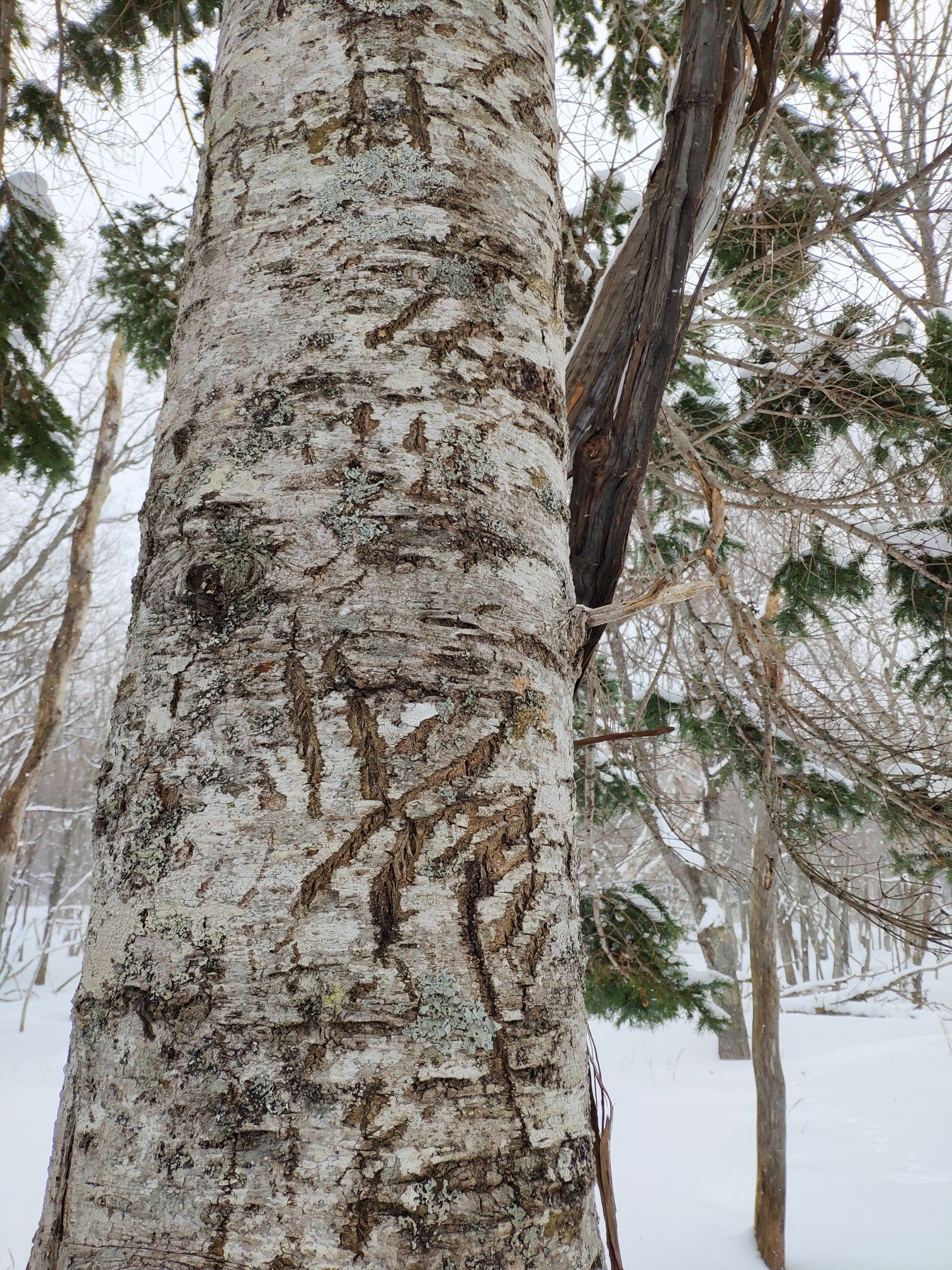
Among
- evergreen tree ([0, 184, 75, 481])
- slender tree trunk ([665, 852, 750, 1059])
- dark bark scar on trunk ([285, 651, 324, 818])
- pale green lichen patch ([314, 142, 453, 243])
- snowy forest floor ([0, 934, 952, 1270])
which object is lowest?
snowy forest floor ([0, 934, 952, 1270])

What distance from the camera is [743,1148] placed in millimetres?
6520

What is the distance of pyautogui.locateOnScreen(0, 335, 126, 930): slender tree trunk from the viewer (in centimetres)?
680

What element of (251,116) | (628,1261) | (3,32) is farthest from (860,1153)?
(3,32)

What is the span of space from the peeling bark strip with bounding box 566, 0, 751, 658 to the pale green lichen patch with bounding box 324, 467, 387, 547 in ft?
1.48

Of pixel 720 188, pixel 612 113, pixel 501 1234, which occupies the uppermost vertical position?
pixel 612 113

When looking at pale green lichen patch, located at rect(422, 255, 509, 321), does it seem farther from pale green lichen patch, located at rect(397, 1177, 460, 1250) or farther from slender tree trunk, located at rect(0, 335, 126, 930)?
slender tree trunk, located at rect(0, 335, 126, 930)

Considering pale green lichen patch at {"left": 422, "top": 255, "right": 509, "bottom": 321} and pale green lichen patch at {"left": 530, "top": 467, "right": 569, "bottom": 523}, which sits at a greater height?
pale green lichen patch at {"left": 422, "top": 255, "right": 509, "bottom": 321}

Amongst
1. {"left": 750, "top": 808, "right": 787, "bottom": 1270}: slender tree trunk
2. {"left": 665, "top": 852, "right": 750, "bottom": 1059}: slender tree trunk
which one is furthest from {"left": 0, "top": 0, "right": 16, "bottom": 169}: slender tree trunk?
{"left": 665, "top": 852, "right": 750, "bottom": 1059}: slender tree trunk

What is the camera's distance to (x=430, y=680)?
23.1 inches

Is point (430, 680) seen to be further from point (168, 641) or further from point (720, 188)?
point (720, 188)

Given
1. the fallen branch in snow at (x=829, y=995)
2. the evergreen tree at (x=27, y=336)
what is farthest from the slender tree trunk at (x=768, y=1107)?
the fallen branch in snow at (x=829, y=995)

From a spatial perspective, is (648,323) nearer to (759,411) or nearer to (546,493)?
(546,493)

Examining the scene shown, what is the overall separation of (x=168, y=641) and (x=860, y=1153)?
803cm

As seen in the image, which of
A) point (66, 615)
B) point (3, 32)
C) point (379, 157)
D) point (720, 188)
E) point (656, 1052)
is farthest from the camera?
point (656, 1052)
